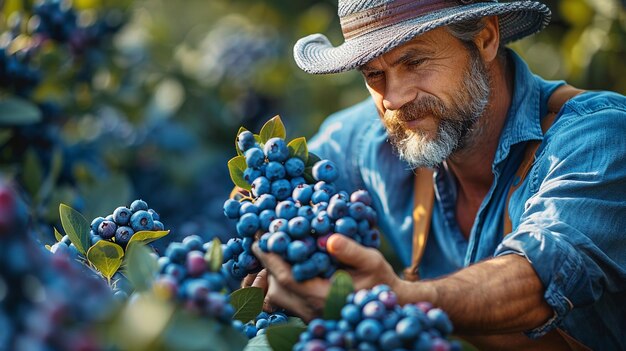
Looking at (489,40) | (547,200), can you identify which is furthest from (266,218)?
(489,40)

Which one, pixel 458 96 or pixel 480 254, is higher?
pixel 458 96

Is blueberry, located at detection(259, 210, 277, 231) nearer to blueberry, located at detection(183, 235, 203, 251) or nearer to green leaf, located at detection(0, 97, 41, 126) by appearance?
blueberry, located at detection(183, 235, 203, 251)

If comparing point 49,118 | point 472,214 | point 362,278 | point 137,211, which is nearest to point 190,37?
point 49,118

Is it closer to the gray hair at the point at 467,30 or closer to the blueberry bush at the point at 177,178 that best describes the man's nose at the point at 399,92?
the gray hair at the point at 467,30

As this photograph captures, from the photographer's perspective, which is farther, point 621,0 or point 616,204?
point 621,0

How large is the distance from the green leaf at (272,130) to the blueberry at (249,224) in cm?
26

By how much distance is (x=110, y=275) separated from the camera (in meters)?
1.37

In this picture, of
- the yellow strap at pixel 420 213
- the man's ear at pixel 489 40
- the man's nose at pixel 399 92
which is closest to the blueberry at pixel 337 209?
the man's nose at pixel 399 92

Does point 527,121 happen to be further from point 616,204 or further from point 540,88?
point 616,204

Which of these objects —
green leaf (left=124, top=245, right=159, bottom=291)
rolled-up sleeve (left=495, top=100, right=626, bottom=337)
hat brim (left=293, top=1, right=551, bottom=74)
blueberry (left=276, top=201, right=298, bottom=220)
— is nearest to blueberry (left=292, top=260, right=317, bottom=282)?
blueberry (left=276, top=201, right=298, bottom=220)

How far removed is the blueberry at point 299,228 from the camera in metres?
1.21

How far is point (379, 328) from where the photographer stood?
3.45ft

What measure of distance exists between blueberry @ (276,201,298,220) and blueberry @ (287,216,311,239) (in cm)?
5

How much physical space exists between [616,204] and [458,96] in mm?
429
